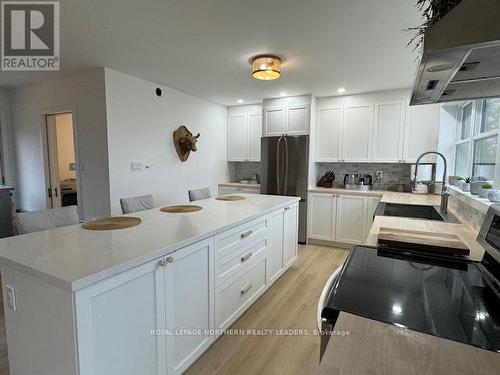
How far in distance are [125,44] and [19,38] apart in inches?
37.0

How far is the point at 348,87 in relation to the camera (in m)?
3.74

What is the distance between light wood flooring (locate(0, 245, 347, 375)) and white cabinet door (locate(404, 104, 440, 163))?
2.24 metres

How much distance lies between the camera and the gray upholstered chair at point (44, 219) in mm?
1605

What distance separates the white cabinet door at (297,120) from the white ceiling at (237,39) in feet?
2.39

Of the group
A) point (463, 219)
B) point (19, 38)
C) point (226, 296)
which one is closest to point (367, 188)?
point (463, 219)

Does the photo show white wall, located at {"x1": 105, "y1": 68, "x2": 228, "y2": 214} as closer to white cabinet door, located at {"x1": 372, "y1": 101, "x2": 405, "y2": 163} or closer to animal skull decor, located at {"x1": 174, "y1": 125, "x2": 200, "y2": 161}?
animal skull decor, located at {"x1": 174, "y1": 125, "x2": 200, "y2": 161}

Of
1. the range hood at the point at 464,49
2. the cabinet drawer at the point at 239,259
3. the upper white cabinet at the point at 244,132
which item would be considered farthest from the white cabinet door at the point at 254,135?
the range hood at the point at 464,49

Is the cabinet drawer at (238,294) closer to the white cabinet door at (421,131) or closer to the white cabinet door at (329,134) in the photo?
the white cabinet door at (329,134)

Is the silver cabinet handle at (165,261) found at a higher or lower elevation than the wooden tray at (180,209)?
lower

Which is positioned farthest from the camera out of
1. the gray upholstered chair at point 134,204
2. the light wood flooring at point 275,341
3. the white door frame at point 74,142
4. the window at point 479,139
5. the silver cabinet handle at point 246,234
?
the white door frame at point 74,142

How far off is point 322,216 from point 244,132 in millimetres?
2277

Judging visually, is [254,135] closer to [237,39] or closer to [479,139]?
[237,39]

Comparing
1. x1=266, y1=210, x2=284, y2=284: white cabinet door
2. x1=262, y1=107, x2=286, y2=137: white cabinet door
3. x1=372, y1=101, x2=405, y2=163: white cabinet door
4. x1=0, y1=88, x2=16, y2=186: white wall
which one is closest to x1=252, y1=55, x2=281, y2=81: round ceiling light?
x1=266, y1=210, x2=284, y2=284: white cabinet door

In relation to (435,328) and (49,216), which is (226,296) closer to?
(49,216)
